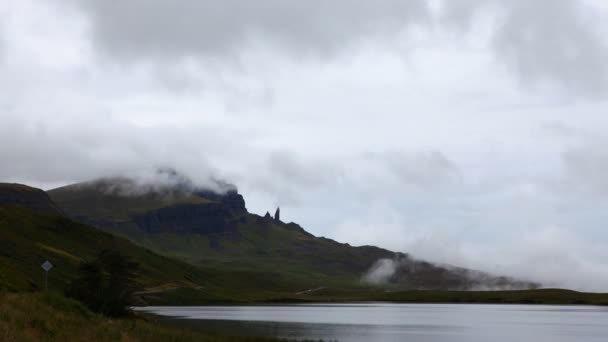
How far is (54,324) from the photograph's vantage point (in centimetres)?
3588

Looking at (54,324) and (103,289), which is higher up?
(103,289)

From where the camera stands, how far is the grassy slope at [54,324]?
105 ft

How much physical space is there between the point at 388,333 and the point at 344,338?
46.6 ft

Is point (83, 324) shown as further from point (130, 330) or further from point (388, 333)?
A: point (388, 333)

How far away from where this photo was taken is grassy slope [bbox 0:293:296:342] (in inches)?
1265

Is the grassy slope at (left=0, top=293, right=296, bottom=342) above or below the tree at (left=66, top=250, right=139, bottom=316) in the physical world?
below

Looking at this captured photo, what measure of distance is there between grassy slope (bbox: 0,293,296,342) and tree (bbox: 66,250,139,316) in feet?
48.8

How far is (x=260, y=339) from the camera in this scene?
6550 cm

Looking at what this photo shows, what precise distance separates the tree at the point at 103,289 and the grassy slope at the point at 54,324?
14.9 metres

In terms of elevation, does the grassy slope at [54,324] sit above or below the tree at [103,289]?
below

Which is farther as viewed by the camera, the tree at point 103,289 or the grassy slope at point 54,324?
the tree at point 103,289

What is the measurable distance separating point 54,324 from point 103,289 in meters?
58.1

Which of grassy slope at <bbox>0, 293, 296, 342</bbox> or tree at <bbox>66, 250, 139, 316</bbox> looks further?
tree at <bbox>66, 250, 139, 316</bbox>

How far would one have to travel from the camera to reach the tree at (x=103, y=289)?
68.9 metres
